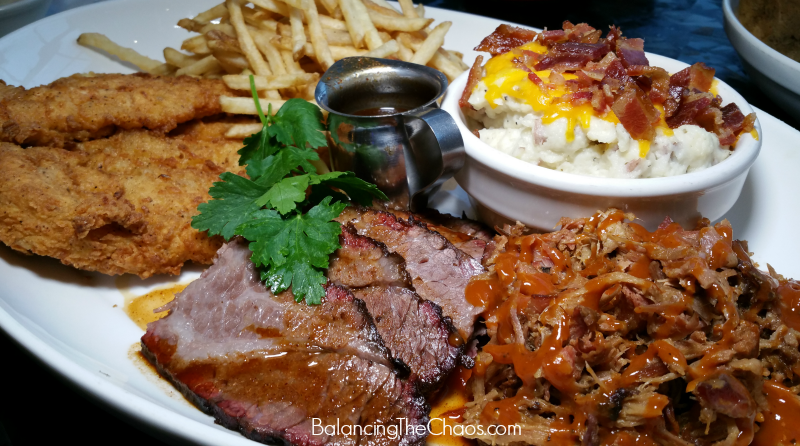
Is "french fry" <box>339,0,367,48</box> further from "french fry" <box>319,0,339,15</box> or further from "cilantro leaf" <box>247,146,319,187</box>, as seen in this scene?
"cilantro leaf" <box>247,146,319,187</box>

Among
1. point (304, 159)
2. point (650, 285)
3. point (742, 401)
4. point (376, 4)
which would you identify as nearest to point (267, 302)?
point (304, 159)

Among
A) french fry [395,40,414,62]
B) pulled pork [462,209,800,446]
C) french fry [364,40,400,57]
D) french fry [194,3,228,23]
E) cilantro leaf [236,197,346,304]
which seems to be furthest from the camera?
french fry [194,3,228,23]

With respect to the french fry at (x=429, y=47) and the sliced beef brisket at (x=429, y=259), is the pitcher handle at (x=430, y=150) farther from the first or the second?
the french fry at (x=429, y=47)

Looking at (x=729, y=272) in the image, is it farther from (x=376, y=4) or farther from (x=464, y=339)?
(x=376, y=4)

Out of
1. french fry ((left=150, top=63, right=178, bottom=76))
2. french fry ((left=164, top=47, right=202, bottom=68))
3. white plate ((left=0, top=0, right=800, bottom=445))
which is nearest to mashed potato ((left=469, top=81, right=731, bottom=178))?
white plate ((left=0, top=0, right=800, bottom=445))

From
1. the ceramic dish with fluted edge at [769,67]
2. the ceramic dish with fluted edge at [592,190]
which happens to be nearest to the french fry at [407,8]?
the ceramic dish with fluted edge at [592,190]

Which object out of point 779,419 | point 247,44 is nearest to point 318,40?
point 247,44
